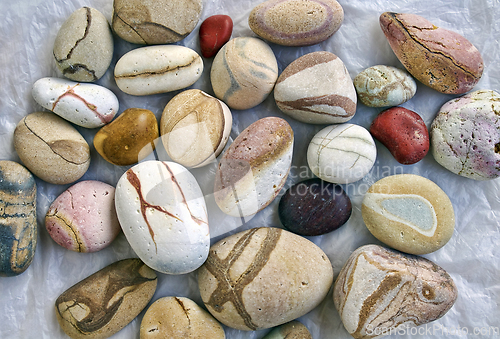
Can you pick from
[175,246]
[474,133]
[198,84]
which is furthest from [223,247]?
[474,133]

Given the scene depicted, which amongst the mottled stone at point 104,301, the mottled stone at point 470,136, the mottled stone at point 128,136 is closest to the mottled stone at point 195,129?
the mottled stone at point 128,136

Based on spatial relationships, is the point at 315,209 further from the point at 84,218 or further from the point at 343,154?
the point at 84,218

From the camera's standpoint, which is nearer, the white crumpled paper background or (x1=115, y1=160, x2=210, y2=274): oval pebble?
(x1=115, y1=160, x2=210, y2=274): oval pebble

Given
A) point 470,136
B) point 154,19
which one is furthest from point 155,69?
point 470,136

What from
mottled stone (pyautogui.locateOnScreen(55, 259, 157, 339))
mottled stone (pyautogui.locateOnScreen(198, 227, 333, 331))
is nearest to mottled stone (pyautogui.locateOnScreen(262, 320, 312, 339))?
mottled stone (pyautogui.locateOnScreen(198, 227, 333, 331))

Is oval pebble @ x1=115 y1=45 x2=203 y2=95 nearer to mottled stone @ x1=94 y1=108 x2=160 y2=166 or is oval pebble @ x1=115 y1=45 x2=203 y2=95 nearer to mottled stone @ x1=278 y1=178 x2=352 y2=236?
mottled stone @ x1=94 y1=108 x2=160 y2=166

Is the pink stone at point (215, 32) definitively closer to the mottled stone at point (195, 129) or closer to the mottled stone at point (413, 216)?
the mottled stone at point (195, 129)
